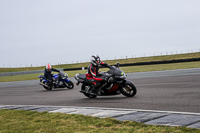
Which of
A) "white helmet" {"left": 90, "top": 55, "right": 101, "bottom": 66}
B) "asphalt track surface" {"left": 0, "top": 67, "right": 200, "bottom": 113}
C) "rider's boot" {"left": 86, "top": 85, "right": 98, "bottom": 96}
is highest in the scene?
"white helmet" {"left": 90, "top": 55, "right": 101, "bottom": 66}

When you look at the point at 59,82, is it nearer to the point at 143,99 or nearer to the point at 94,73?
the point at 94,73

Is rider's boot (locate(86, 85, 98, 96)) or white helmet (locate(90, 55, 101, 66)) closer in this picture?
white helmet (locate(90, 55, 101, 66))

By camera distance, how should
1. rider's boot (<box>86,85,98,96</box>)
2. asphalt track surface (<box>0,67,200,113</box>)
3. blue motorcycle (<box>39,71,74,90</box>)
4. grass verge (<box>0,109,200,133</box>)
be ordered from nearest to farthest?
grass verge (<box>0,109,200,133</box>) < asphalt track surface (<box>0,67,200,113</box>) < rider's boot (<box>86,85,98,96</box>) < blue motorcycle (<box>39,71,74,90</box>)

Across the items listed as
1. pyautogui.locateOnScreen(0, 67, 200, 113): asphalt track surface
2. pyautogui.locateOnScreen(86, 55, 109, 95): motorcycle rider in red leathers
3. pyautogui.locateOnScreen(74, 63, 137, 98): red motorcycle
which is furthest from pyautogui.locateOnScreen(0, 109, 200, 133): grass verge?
pyautogui.locateOnScreen(86, 55, 109, 95): motorcycle rider in red leathers

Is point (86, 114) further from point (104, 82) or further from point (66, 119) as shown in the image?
point (104, 82)

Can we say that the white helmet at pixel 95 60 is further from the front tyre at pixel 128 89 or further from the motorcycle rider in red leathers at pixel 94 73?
the front tyre at pixel 128 89

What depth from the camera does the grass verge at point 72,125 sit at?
4.90m

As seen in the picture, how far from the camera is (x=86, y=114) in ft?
22.5

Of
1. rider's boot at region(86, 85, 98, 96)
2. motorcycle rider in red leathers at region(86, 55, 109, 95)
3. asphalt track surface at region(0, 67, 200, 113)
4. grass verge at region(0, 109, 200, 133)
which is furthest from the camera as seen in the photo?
rider's boot at region(86, 85, 98, 96)

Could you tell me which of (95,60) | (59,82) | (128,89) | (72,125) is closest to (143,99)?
(128,89)

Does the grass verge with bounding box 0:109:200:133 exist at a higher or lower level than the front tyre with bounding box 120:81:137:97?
lower

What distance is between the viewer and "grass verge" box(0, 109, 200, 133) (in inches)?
193

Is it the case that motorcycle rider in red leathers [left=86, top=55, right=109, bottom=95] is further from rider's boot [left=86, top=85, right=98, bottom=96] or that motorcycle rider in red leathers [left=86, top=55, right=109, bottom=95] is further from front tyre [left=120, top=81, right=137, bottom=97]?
front tyre [left=120, top=81, right=137, bottom=97]

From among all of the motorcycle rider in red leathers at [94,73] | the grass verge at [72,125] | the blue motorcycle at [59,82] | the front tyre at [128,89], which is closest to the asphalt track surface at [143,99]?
the front tyre at [128,89]
